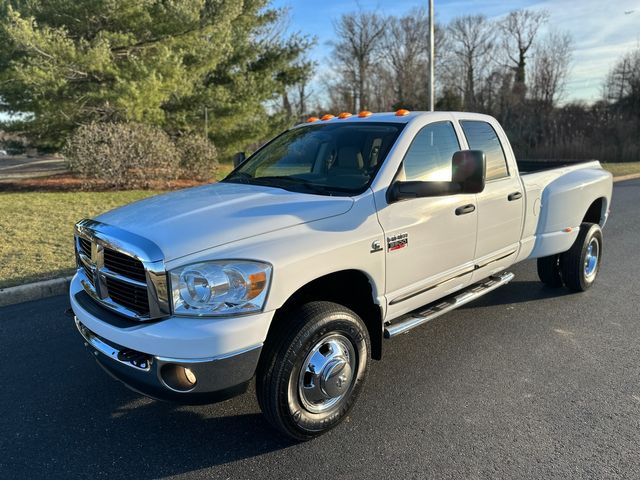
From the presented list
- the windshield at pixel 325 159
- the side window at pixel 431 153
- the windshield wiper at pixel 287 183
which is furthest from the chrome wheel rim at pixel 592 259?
the windshield wiper at pixel 287 183

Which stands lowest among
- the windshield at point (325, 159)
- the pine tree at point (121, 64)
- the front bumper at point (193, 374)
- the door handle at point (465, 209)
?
the front bumper at point (193, 374)

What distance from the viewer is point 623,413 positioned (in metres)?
3.14

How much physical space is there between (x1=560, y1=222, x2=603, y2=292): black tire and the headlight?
13.3 feet

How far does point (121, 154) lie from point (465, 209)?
1114 cm

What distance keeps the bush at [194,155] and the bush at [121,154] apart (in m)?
1.18

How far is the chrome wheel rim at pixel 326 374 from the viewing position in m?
2.86

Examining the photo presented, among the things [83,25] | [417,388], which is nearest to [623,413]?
[417,388]

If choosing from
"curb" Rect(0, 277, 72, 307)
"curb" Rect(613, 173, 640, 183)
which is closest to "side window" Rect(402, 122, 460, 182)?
"curb" Rect(0, 277, 72, 307)

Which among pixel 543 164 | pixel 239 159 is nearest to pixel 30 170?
pixel 239 159

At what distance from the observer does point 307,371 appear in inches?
113

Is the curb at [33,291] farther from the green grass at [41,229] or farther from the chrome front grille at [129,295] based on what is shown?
the chrome front grille at [129,295]

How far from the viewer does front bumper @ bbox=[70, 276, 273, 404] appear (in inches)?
95.7

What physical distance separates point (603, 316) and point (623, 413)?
6.12 feet

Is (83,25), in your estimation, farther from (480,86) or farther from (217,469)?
(480,86)
